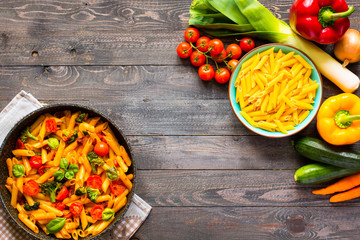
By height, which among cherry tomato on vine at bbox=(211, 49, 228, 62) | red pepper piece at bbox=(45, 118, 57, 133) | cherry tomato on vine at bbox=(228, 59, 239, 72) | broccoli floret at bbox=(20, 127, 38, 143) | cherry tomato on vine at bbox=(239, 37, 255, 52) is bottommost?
broccoli floret at bbox=(20, 127, 38, 143)

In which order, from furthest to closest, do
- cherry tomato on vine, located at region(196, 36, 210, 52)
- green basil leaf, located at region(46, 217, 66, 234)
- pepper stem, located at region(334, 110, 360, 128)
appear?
cherry tomato on vine, located at region(196, 36, 210, 52) < pepper stem, located at region(334, 110, 360, 128) < green basil leaf, located at region(46, 217, 66, 234)

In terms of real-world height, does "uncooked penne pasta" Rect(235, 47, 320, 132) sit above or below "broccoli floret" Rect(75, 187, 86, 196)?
above

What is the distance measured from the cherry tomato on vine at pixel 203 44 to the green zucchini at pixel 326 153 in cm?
65

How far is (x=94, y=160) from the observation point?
1465 millimetres

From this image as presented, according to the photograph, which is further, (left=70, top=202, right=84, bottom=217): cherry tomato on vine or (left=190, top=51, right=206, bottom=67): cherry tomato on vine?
(left=190, top=51, right=206, bottom=67): cherry tomato on vine

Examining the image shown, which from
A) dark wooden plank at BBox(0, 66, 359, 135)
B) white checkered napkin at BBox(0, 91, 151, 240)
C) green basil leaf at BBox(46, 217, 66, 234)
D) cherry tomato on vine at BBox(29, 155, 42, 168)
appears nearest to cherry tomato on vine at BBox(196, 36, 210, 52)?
dark wooden plank at BBox(0, 66, 359, 135)

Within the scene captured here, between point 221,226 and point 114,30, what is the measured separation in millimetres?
1133

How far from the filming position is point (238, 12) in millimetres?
1620

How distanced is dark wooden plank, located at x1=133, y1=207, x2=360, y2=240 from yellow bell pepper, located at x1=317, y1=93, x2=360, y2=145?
41 cm

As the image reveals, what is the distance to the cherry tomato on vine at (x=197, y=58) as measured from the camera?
1.62 meters

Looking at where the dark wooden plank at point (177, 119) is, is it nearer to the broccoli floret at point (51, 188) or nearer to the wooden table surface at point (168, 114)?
the wooden table surface at point (168, 114)

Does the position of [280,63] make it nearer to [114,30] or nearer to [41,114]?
[114,30]

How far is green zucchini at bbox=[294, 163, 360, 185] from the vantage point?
1579 millimetres

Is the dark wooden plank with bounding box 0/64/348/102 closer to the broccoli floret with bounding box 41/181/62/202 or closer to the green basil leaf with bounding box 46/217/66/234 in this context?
the broccoli floret with bounding box 41/181/62/202
